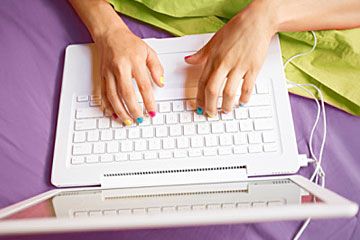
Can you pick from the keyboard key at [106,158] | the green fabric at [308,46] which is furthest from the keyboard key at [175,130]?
the green fabric at [308,46]

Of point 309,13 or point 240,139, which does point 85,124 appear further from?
point 309,13

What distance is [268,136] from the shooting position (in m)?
0.58

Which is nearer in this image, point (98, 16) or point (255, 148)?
point (255, 148)

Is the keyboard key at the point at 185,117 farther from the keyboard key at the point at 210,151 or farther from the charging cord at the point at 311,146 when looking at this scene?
the charging cord at the point at 311,146

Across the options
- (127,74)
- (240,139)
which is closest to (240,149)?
(240,139)

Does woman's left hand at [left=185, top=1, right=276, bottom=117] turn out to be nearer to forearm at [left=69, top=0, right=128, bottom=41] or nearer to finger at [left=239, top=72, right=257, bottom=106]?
finger at [left=239, top=72, right=257, bottom=106]

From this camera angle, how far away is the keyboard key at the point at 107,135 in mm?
610

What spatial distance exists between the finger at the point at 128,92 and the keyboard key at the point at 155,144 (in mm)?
39

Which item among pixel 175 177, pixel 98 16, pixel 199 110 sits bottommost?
pixel 175 177

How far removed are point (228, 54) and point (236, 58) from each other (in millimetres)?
14

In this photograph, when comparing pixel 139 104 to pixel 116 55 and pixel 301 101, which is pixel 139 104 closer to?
pixel 116 55

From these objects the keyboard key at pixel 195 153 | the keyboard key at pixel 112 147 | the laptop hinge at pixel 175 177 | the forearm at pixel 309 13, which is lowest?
the laptop hinge at pixel 175 177

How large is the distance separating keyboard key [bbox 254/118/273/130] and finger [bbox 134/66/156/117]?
166 mm

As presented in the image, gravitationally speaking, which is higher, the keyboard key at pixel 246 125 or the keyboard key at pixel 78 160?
the keyboard key at pixel 246 125
